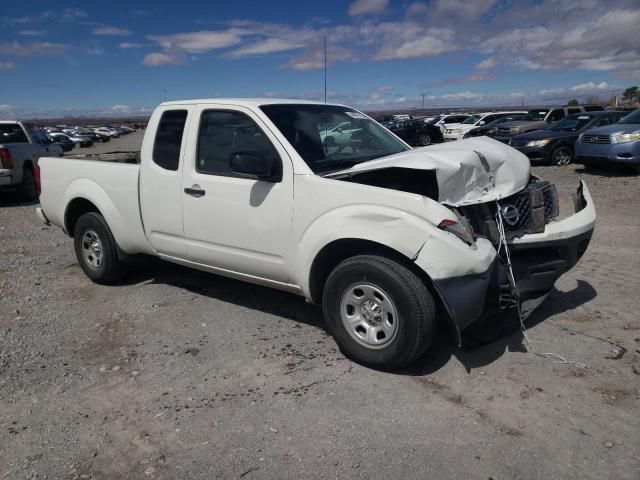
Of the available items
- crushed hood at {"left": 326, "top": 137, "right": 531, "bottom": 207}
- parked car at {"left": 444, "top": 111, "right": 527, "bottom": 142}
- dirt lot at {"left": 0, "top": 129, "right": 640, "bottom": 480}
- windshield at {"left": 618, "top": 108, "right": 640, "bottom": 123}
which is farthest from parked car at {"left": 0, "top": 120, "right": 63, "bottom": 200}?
parked car at {"left": 444, "top": 111, "right": 527, "bottom": 142}

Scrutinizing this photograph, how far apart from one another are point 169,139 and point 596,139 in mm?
10957

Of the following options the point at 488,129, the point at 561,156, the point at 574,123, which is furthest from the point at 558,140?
the point at 488,129

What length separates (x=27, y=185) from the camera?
11906mm

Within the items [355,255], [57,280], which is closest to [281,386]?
[355,255]

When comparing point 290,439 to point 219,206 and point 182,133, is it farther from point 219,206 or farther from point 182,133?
point 182,133

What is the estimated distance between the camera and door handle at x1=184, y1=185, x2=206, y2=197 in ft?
14.4

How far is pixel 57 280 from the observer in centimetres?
595

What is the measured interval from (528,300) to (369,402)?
1.59 meters

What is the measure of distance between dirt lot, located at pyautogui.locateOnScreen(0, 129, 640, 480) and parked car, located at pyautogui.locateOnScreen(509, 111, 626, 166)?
33.0 feet

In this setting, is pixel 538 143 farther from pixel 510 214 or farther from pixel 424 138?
pixel 424 138

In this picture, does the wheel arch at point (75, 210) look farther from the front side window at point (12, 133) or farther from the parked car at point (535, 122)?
the parked car at point (535, 122)

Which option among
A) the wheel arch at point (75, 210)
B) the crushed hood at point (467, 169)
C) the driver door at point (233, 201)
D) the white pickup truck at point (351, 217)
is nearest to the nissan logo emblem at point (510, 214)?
the white pickup truck at point (351, 217)

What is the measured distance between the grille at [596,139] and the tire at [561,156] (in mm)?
1799

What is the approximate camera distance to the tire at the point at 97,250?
5.37 meters
